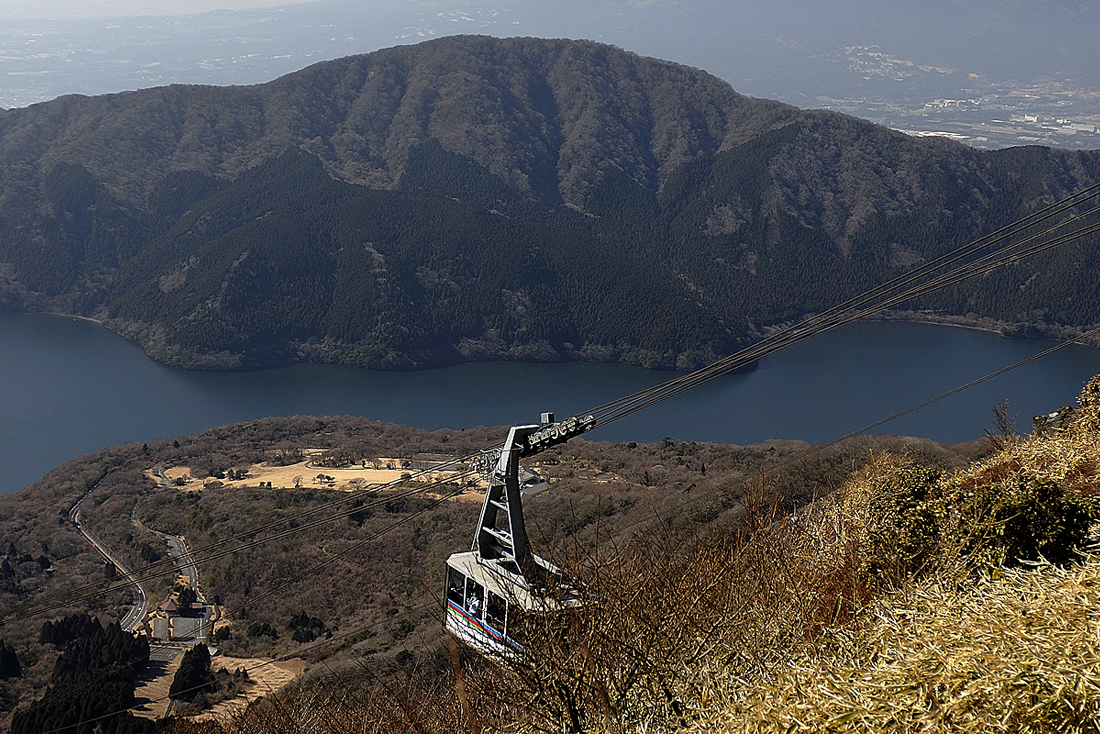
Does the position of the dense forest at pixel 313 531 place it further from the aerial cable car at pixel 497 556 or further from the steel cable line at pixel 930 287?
the steel cable line at pixel 930 287

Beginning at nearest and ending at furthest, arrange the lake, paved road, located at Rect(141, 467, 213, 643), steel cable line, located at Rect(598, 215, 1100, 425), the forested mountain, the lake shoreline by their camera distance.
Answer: steel cable line, located at Rect(598, 215, 1100, 425) < paved road, located at Rect(141, 467, 213, 643) < the lake < the lake shoreline < the forested mountain

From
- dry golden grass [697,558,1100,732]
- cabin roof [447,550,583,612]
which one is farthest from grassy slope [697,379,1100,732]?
cabin roof [447,550,583,612]

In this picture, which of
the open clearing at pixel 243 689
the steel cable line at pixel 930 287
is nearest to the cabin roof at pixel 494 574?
the steel cable line at pixel 930 287

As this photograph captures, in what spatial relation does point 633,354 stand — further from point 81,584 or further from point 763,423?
point 81,584

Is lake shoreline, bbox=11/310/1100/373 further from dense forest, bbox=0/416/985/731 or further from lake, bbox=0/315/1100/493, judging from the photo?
dense forest, bbox=0/416/985/731

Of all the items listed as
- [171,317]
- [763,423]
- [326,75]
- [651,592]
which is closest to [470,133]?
[326,75]

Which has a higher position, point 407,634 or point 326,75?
point 326,75
